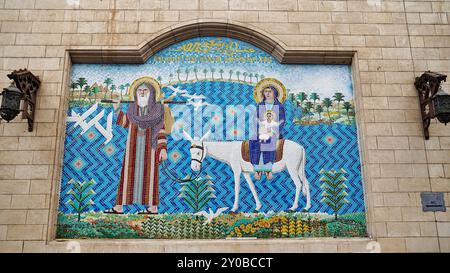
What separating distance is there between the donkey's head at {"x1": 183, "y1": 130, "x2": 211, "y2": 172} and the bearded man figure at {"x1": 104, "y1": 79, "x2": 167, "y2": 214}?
38cm

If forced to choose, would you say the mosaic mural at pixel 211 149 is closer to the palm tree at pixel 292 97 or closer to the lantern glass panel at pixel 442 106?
the palm tree at pixel 292 97

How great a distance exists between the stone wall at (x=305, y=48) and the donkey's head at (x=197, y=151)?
3.74 feet

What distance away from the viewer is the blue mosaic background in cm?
728

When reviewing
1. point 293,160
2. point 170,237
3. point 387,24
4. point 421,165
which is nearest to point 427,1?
point 387,24

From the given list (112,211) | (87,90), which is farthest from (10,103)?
(112,211)

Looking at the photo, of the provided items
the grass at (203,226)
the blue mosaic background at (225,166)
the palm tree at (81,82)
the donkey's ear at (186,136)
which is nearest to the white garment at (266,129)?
the blue mosaic background at (225,166)

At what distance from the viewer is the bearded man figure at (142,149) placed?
7273 millimetres

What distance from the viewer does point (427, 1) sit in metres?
8.26

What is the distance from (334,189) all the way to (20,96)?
4.52 m

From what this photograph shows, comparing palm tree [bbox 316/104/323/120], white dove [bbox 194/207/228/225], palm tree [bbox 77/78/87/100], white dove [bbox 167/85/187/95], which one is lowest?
white dove [bbox 194/207/228/225]

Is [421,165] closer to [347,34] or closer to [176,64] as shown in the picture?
[347,34]

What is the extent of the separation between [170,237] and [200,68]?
2608 millimetres

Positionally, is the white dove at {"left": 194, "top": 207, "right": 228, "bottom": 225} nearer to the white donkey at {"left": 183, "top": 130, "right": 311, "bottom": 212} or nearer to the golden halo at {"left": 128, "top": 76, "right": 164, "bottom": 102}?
the white donkey at {"left": 183, "top": 130, "right": 311, "bottom": 212}

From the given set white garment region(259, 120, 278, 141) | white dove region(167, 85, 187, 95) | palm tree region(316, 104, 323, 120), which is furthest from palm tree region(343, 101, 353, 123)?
white dove region(167, 85, 187, 95)
